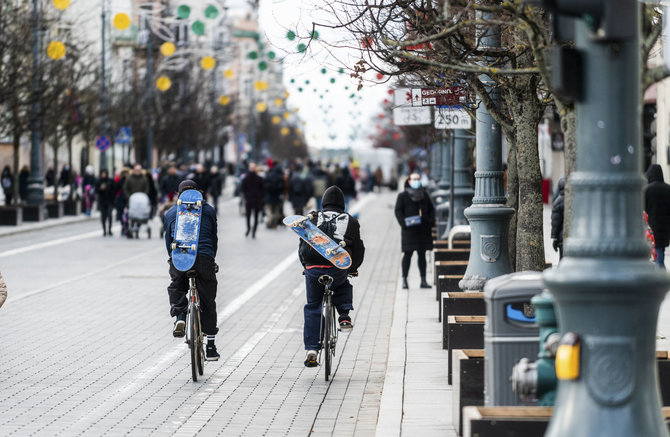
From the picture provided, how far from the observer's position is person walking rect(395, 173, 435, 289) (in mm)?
18500

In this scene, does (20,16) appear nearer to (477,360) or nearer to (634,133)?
(477,360)

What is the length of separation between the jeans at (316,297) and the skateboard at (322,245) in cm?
18

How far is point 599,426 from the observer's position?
498cm

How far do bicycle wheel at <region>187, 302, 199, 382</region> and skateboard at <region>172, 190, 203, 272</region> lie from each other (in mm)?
352

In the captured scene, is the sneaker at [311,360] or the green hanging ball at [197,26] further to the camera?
the green hanging ball at [197,26]

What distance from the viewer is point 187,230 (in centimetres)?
1077

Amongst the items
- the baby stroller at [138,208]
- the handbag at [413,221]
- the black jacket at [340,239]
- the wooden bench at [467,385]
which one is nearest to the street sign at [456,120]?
the handbag at [413,221]

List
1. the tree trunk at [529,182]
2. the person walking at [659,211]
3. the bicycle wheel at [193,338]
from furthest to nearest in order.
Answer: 1. the person walking at [659,211]
2. the tree trunk at [529,182]
3. the bicycle wheel at [193,338]

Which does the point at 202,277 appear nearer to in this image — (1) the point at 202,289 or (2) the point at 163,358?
(1) the point at 202,289

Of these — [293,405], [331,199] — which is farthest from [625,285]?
[331,199]

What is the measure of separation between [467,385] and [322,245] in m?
3.08

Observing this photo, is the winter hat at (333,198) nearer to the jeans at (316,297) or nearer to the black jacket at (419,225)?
the jeans at (316,297)

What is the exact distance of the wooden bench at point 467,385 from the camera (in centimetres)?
778

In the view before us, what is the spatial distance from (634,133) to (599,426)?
1.10m
